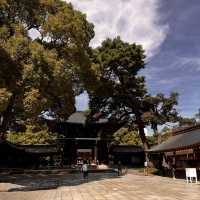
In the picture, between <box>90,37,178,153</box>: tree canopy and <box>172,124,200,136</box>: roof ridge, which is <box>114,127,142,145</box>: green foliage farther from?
<box>172,124,200,136</box>: roof ridge

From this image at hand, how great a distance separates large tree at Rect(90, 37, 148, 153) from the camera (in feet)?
155

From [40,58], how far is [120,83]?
25.1 metres

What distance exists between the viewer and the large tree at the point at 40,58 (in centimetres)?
2412

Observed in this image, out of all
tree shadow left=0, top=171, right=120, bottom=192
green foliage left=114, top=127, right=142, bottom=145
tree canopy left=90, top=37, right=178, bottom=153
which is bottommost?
tree shadow left=0, top=171, right=120, bottom=192

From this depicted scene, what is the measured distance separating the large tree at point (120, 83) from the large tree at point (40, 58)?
15.6 metres

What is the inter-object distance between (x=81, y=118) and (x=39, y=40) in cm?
3583

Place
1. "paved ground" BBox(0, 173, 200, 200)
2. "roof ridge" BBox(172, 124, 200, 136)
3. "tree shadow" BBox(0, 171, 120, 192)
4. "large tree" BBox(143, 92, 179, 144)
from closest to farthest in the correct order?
"paved ground" BBox(0, 173, 200, 200)
"tree shadow" BBox(0, 171, 120, 192)
"roof ridge" BBox(172, 124, 200, 136)
"large tree" BBox(143, 92, 179, 144)

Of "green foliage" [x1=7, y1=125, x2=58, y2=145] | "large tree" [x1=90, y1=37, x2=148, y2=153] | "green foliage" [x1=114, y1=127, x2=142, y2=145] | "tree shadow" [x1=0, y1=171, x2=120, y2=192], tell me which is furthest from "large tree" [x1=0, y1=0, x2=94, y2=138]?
"green foliage" [x1=114, y1=127, x2=142, y2=145]

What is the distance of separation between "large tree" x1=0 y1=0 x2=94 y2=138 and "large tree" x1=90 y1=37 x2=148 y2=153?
1564 centimetres

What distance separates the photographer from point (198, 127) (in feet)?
101

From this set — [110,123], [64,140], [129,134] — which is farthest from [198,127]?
[64,140]

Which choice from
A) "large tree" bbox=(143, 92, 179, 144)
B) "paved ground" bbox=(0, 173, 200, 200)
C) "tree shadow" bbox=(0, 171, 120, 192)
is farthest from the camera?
"large tree" bbox=(143, 92, 179, 144)

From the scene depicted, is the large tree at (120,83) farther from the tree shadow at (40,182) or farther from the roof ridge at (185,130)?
the tree shadow at (40,182)

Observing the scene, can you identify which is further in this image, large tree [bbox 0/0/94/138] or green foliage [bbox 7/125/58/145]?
green foliage [bbox 7/125/58/145]
